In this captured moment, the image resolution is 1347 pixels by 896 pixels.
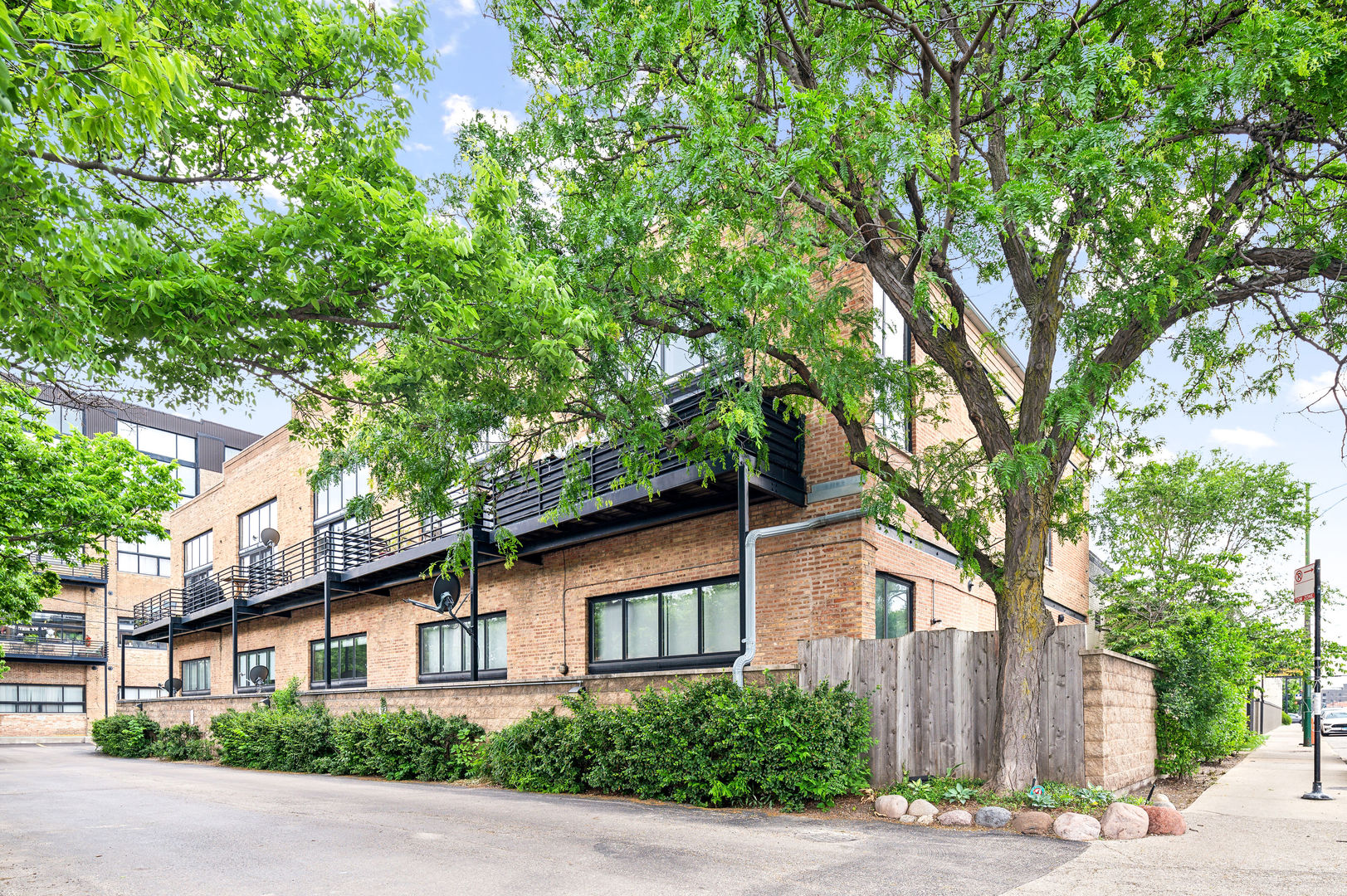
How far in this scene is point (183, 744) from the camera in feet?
83.4

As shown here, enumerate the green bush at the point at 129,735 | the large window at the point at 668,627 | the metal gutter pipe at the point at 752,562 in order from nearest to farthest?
the metal gutter pipe at the point at 752,562, the large window at the point at 668,627, the green bush at the point at 129,735

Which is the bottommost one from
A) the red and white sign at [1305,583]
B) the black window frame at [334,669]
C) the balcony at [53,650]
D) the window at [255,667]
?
the balcony at [53,650]

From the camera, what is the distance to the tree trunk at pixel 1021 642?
977 cm

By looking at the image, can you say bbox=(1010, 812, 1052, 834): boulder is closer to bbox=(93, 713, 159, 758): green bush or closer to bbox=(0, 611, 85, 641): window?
bbox=(93, 713, 159, 758): green bush

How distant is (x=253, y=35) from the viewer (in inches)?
283

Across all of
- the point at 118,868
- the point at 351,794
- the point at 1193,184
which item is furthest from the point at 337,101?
the point at 351,794

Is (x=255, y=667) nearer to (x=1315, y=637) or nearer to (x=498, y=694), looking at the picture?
(x=498, y=694)

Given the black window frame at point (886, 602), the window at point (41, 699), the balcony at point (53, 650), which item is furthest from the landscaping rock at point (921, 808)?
the window at point (41, 699)

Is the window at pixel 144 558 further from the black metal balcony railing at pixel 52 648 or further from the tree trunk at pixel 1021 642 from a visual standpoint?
the tree trunk at pixel 1021 642

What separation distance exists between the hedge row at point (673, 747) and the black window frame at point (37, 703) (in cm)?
4025

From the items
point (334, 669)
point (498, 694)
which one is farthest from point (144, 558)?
point (498, 694)

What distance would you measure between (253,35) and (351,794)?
33.2ft

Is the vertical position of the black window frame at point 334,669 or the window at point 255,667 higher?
the black window frame at point 334,669

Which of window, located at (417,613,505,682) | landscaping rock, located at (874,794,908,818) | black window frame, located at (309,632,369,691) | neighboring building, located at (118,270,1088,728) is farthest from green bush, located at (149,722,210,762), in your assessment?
landscaping rock, located at (874,794,908,818)
